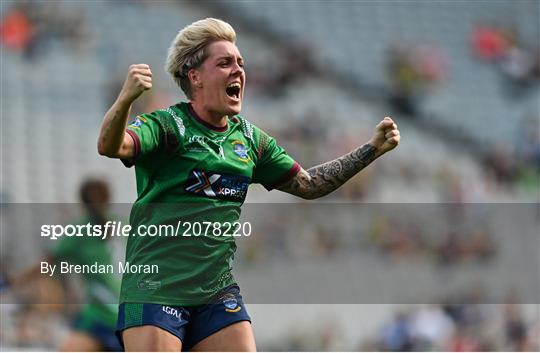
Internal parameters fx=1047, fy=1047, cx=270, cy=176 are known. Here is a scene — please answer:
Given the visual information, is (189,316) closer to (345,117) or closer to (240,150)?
(240,150)

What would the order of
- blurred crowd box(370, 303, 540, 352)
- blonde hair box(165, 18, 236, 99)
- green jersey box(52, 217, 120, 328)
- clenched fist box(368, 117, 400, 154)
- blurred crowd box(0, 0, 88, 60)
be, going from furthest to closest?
blurred crowd box(0, 0, 88, 60), blurred crowd box(370, 303, 540, 352), green jersey box(52, 217, 120, 328), clenched fist box(368, 117, 400, 154), blonde hair box(165, 18, 236, 99)

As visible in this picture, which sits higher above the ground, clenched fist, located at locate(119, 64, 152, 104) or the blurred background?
the blurred background

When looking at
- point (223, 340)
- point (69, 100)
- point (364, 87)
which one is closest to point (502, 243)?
point (364, 87)

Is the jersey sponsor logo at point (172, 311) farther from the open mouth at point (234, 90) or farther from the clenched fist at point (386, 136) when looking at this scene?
the clenched fist at point (386, 136)

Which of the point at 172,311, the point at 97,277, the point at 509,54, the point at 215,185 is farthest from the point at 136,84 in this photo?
the point at 509,54

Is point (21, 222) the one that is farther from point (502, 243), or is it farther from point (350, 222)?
point (502, 243)

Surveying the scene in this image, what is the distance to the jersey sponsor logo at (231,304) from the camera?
415cm

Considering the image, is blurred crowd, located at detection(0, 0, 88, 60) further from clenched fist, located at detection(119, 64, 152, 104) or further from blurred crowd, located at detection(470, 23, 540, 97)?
clenched fist, located at detection(119, 64, 152, 104)

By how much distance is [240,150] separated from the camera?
13.9ft

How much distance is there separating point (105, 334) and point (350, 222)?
7044 mm

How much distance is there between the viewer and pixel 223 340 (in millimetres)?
4105

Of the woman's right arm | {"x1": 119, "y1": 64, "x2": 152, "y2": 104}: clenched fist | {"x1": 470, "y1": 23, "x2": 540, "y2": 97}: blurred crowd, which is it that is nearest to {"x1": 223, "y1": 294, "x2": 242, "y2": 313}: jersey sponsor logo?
the woman's right arm

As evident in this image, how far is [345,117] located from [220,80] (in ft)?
35.4

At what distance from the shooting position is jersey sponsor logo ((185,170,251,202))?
4.06 m
